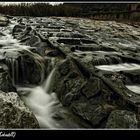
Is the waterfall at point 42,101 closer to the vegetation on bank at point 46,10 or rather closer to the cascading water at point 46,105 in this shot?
the cascading water at point 46,105

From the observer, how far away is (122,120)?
5418mm

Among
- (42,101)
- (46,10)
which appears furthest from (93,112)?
(46,10)

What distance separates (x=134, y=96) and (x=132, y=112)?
0.77 metres

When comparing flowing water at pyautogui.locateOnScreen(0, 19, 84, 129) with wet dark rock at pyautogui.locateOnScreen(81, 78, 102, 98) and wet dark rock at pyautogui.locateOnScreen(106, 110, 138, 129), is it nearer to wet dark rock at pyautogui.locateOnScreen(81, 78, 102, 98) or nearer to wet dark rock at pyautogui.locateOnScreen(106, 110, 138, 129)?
wet dark rock at pyautogui.locateOnScreen(81, 78, 102, 98)

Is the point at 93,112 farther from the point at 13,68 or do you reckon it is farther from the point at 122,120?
the point at 13,68

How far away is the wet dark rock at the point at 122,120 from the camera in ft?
17.6

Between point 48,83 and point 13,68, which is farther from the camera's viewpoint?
point 13,68

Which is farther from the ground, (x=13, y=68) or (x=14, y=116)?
(x=14, y=116)

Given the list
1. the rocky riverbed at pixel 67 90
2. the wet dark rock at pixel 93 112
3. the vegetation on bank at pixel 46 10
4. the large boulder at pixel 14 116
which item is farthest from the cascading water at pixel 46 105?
the vegetation on bank at pixel 46 10

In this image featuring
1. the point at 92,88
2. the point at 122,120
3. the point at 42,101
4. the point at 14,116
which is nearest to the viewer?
the point at 14,116

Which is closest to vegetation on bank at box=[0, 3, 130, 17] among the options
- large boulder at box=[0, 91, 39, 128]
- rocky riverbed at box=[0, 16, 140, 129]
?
rocky riverbed at box=[0, 16, 140, 129]

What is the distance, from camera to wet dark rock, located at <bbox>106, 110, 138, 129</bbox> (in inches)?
212

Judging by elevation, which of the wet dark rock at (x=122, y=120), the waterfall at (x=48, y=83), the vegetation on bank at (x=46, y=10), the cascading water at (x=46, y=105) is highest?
the wet dark rock at (x=122, y=120)
